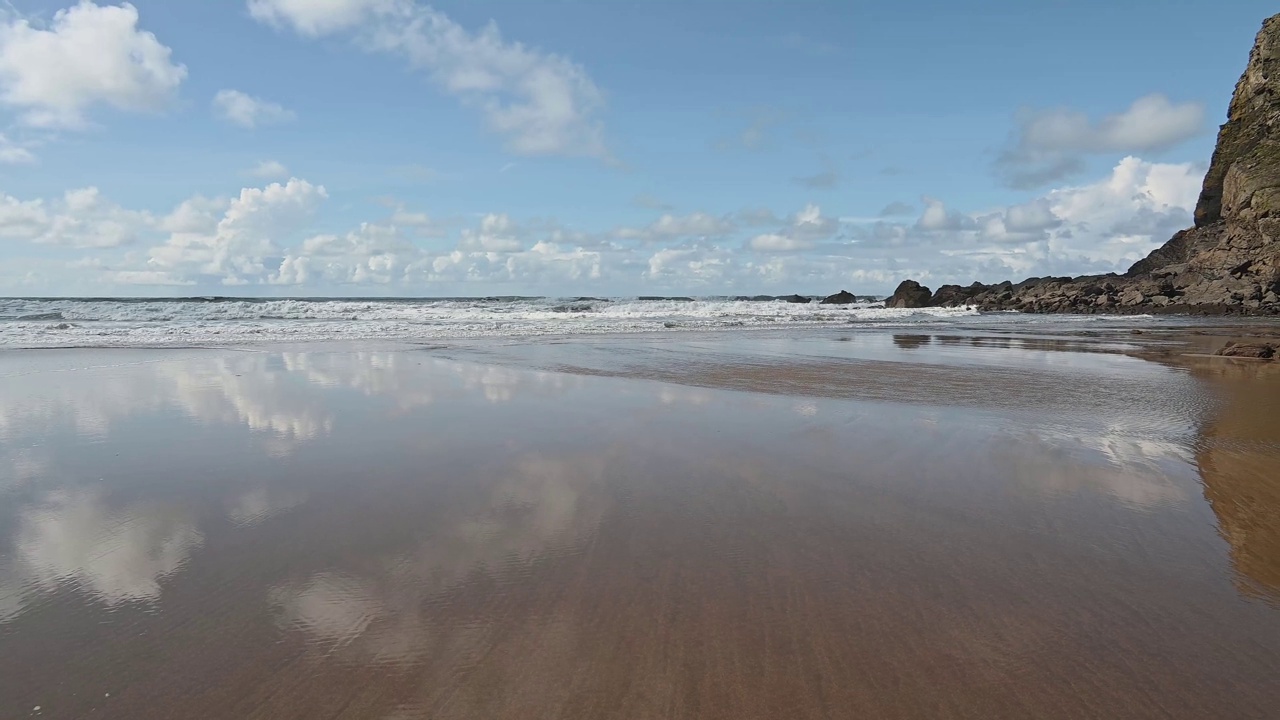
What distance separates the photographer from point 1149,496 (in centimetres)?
408

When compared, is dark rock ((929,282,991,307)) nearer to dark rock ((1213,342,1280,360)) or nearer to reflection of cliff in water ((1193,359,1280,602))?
dark rock ((1213,342,1280,360))

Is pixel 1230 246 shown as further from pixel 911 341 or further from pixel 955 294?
pixel 911 341

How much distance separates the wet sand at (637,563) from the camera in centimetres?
214

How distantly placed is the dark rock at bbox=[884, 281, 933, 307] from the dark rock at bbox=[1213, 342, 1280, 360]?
43.1 m

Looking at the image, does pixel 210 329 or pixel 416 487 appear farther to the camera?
pixel 210 329

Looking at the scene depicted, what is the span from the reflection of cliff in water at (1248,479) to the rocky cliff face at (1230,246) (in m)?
33.2

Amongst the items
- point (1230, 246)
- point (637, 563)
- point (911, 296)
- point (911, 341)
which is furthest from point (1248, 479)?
point (911, 296)

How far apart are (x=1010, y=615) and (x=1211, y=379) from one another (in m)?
9.98

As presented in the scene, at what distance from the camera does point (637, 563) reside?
307 centimetres

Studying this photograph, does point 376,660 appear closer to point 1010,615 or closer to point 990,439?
point 1010,615

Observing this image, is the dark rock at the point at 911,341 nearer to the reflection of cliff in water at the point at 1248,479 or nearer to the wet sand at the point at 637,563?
the reflection of cliff in water at the point at 1248,479

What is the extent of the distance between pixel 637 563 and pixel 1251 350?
15212 millimetres

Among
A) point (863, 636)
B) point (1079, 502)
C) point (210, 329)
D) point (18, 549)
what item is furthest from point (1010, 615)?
point (210, 329)

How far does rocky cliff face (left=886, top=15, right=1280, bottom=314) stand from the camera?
114ft
